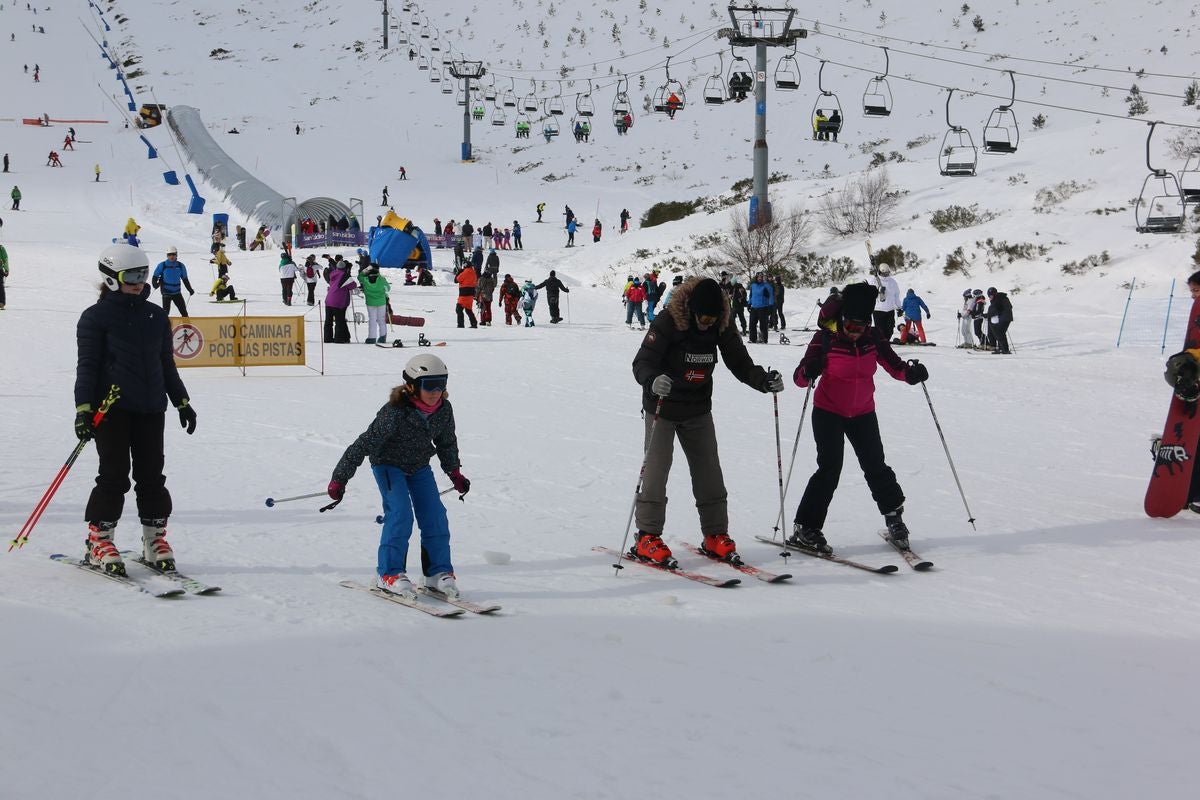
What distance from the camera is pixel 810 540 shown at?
7051 mm

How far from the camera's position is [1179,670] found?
4867mm

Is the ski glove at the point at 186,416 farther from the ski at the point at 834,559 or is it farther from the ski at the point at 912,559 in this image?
the ski at the point at 912,559

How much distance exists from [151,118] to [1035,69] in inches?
1836

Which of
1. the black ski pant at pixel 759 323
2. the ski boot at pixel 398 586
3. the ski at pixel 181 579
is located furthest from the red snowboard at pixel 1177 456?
the black ski pant at pixel 759 323

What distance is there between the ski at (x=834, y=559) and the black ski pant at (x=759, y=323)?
51.2 ft

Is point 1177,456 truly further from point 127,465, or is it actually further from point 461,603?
point 127,465

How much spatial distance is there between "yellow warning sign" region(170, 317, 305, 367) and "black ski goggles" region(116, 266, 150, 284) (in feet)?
30.2

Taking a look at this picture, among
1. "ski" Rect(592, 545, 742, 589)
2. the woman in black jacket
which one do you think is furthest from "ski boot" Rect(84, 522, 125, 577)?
"ski" Rect(592, 545, 742, 589)

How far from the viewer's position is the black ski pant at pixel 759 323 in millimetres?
22703

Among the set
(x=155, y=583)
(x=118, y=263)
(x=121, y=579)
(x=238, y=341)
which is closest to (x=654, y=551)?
(x=155, y=583)

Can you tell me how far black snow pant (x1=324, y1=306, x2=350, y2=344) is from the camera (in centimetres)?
1937

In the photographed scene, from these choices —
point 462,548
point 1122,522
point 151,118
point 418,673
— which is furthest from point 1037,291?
point 151,118

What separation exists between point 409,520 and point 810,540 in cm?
271

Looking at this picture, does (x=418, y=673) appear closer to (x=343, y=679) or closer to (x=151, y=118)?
(x=343, y=679)
